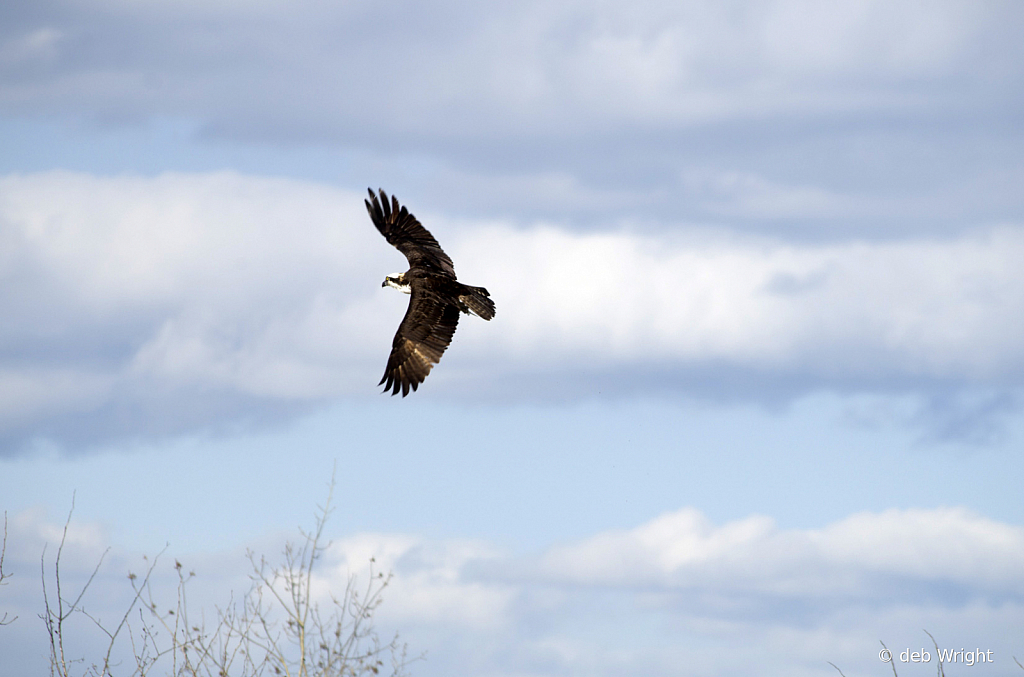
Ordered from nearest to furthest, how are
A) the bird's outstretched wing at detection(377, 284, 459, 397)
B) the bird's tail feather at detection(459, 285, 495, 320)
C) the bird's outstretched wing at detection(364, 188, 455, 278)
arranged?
the bird's outstretched wing at detection(377, 284, 459, 397), the bird's tail feather at detection(459, 285, 495, 320), the bird's outstretched wing at detection(364, 188, 455, 278)

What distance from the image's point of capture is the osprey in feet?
77.8

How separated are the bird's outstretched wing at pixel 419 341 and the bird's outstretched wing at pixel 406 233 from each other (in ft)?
5.92

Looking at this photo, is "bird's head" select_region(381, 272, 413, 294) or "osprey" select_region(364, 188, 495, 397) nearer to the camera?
"osprey" select_region(364, 188, 495, 397)

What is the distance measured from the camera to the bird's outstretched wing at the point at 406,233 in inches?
1036

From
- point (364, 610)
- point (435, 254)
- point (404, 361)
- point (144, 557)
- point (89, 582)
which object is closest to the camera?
point (89, 582)

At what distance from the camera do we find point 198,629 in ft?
43.9

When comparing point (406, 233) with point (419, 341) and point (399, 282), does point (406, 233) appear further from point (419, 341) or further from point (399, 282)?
point (419, 341)

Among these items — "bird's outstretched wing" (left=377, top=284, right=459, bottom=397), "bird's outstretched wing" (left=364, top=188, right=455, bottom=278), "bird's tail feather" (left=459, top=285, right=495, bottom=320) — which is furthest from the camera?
"bird's outstretched wing" (left=364, top=188, right=455, bottom=278)

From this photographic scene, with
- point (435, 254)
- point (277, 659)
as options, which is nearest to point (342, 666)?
point (277, 659)

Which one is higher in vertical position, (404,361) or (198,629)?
(404,361)

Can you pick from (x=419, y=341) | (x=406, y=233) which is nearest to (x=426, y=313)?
(x=419, y=341)

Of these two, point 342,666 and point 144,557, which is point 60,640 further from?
point 342,666

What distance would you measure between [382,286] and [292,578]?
14.3 m

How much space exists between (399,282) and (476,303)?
107 inches
